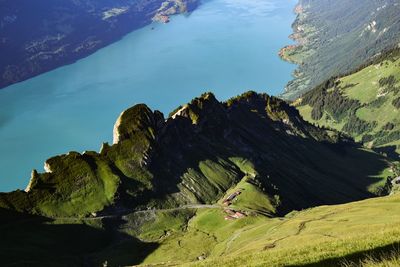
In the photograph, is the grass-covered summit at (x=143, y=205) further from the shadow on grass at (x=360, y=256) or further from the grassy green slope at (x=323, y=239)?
the shadow on grass at (x=360, y=256)

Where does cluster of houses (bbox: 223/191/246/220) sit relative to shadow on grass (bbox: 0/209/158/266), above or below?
below

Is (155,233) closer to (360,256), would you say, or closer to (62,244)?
(62,244)

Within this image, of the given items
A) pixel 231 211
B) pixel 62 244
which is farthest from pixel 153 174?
pixel 62 244

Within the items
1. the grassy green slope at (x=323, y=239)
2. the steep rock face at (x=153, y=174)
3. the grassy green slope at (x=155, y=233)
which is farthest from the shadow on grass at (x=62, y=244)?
the grassy green slope at (x=323, y=239)

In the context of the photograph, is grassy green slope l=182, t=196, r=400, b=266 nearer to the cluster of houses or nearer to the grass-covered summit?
the grass-covered summit

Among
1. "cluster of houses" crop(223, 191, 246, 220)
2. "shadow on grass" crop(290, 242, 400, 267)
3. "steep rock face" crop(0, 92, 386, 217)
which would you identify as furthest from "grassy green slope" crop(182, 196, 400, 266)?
"steep rock face" crop(0, 92, 386, 217)

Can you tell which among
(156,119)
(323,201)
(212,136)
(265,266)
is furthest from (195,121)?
(265,266)
